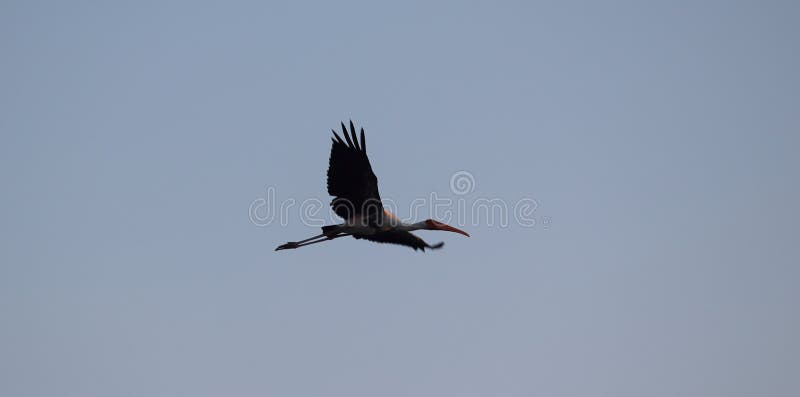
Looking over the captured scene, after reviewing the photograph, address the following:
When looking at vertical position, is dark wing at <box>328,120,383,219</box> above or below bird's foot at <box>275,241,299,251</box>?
above

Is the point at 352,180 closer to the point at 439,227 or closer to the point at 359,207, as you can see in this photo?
the point at 359,207

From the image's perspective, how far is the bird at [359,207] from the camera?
23.2 m

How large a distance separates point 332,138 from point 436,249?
3.58 metres

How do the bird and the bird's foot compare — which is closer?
the bird

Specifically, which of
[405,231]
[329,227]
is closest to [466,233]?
[405,231]

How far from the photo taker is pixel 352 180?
23688mm

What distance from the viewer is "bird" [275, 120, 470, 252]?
23172mm

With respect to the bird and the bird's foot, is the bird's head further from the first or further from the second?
the bird's foot

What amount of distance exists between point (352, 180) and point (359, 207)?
0.93m

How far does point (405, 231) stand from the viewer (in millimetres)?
25625

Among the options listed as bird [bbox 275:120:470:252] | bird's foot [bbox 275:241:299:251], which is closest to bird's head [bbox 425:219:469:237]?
bird [bbox 275:120:470:252]

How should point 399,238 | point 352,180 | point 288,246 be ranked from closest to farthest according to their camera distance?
point 352,180
point 399,238
point 288,246

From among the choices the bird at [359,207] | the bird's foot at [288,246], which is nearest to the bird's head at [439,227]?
the bird at [359,207]

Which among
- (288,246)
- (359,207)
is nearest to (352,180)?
(359,207)
